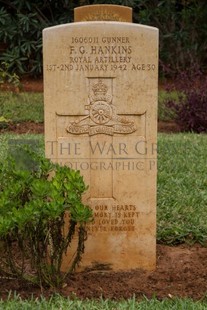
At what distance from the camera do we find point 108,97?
4.59 meters

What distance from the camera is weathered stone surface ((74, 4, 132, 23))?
4.68 m

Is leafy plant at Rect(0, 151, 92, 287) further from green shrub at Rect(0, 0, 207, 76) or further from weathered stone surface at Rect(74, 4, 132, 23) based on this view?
green shrub at Rect(0, 0, 207, 76)

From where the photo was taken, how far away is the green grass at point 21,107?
1106cm

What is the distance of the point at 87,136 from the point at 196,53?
1021 centimetres

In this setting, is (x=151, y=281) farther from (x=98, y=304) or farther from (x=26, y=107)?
(x=26, y=107)

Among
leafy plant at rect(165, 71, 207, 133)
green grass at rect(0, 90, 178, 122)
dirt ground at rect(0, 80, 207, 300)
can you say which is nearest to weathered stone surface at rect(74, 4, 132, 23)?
dirt ground at rect(0, 80, 207, 300)

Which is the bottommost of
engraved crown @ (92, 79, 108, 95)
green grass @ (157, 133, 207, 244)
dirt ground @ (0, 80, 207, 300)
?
dirt ground @ (0, 80, 207, 300)

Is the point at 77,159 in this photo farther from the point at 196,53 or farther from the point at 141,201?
the point at 196,53

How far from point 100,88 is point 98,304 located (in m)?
1.35

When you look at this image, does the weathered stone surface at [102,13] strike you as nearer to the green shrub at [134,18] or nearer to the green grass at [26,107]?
the green grass at [26,107]

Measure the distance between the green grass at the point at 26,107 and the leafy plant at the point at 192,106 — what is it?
1.60ft

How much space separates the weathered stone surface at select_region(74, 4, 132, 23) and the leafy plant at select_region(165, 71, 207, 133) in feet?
18.4

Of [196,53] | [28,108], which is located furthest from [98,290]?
[196,53]

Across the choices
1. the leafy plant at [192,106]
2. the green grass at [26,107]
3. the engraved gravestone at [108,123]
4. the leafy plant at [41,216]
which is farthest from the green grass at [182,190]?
the green grass at [26,107]
